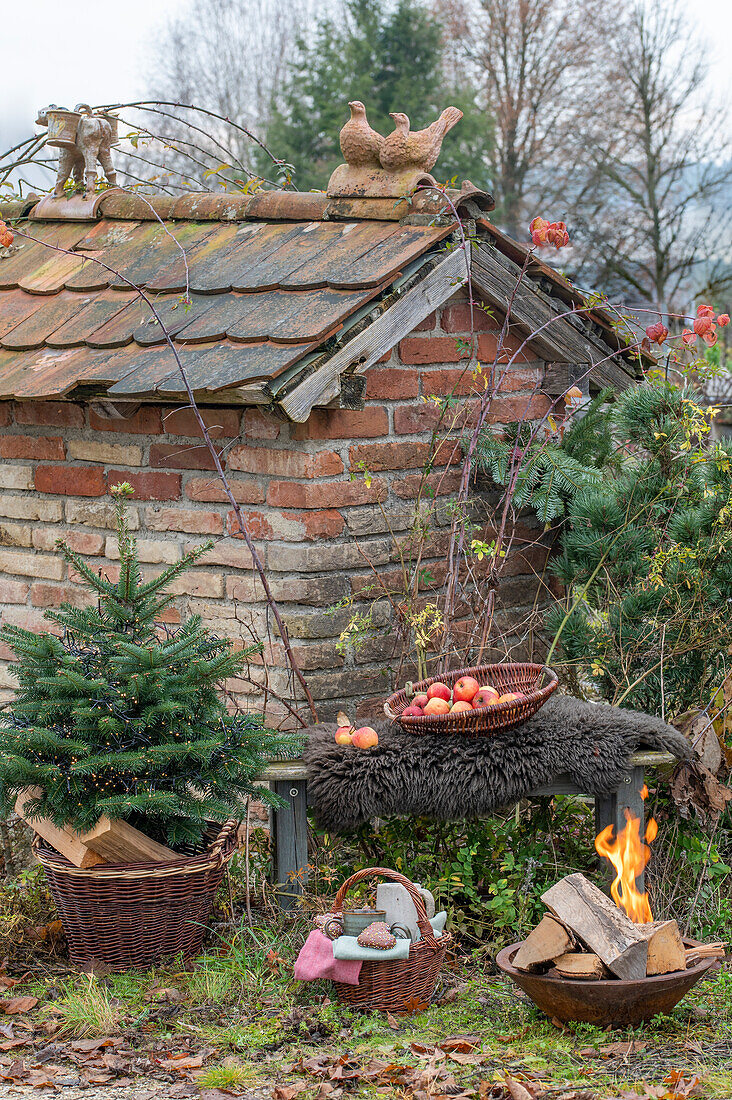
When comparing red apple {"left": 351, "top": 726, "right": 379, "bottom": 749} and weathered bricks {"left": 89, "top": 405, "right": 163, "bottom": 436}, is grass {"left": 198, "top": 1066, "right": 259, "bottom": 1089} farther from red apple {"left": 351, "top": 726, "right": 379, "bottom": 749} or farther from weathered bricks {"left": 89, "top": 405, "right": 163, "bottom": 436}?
weathered bricks {"left": 89, "top": 405, "right": 163, "bottom": 436}

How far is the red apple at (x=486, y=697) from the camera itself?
3471mm

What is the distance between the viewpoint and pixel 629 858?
3457mm

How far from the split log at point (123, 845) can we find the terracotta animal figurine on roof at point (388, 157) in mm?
2496

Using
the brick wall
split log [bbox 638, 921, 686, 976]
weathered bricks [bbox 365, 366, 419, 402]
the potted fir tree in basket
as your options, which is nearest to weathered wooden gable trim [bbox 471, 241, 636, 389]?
the brick wall

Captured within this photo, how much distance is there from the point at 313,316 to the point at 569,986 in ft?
7.35

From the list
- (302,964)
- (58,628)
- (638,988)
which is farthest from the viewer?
(58,628)

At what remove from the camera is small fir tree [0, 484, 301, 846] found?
3258 mm

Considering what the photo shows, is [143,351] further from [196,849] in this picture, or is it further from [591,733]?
[591,733]

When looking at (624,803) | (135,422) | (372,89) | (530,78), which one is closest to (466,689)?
(624,803)

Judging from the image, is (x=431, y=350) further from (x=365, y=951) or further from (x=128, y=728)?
(x=365, y=951)

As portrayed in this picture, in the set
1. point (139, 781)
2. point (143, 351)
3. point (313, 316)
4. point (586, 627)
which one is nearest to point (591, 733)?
point (586, 627)

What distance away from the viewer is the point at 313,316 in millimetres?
3703

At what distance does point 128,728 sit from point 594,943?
1477mm

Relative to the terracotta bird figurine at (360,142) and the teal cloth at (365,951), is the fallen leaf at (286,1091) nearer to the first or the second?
the teal cloth at (365,951)
